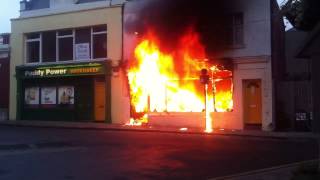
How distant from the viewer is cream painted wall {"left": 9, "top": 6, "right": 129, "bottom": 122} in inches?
1195

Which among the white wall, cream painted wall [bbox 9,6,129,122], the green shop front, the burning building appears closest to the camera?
the white wall

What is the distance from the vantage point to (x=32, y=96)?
1331 inches

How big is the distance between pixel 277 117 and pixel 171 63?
567 centimetres

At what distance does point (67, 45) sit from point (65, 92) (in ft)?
8.37

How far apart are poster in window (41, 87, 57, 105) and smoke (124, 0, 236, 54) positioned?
639cm

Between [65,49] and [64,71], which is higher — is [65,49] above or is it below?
above

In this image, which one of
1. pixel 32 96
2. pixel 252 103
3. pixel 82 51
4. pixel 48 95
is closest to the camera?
pixel 252 103

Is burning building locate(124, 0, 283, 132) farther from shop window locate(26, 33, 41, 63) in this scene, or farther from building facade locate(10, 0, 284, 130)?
shop window locate(26, 33, 41, 63)

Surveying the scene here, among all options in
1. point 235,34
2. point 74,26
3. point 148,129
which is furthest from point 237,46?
point 74,26

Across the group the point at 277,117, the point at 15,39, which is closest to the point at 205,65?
the point at 277,117

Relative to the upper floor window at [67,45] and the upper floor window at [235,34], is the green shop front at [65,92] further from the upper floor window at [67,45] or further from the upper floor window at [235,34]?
the upper floor window at [235,34]

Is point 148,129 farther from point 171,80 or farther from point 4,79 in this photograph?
point 4,79

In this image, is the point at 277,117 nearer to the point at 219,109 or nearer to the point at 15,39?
the point at 219,109

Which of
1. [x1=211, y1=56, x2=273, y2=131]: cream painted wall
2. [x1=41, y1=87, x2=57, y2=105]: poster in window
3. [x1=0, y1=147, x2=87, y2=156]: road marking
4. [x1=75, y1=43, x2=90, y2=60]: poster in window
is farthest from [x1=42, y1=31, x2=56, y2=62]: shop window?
[x1=0, y1=147, x2=87, y2=156]: road marking
